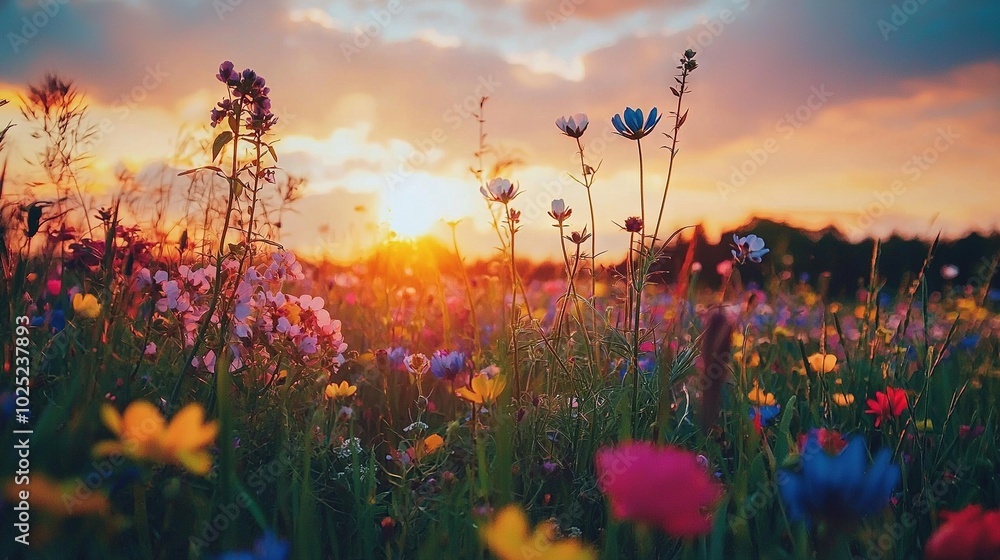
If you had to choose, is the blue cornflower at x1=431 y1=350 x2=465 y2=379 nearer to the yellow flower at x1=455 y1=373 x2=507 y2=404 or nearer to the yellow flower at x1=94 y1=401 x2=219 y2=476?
the yellow flower at x1=455 y1=373 x2=507 y2=404

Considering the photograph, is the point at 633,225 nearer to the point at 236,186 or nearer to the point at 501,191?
the point at 501,191

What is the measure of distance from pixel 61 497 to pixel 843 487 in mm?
1240

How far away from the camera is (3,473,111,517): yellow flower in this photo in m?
1.07

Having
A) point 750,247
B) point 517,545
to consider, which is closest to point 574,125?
point 750,247

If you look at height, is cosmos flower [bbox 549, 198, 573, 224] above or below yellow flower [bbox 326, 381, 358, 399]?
above

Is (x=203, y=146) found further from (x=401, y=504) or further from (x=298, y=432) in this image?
(x=401, y=504)

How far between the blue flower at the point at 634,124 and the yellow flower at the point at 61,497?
55.8 inches

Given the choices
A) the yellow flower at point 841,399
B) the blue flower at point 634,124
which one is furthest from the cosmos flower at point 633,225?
the yellow flower at point 841,399

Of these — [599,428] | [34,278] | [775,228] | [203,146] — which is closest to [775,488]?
[599,428]

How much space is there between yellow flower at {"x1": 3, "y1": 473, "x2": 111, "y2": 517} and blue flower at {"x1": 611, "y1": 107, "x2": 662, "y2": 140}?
142cm

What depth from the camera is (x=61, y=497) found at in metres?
1.08

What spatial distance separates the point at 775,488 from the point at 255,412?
131cm

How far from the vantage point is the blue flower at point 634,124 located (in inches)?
67.2

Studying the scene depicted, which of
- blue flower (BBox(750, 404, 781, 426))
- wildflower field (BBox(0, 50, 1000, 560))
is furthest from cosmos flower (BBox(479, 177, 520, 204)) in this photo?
blue flower (BBox(750, 404, 781, 426))
